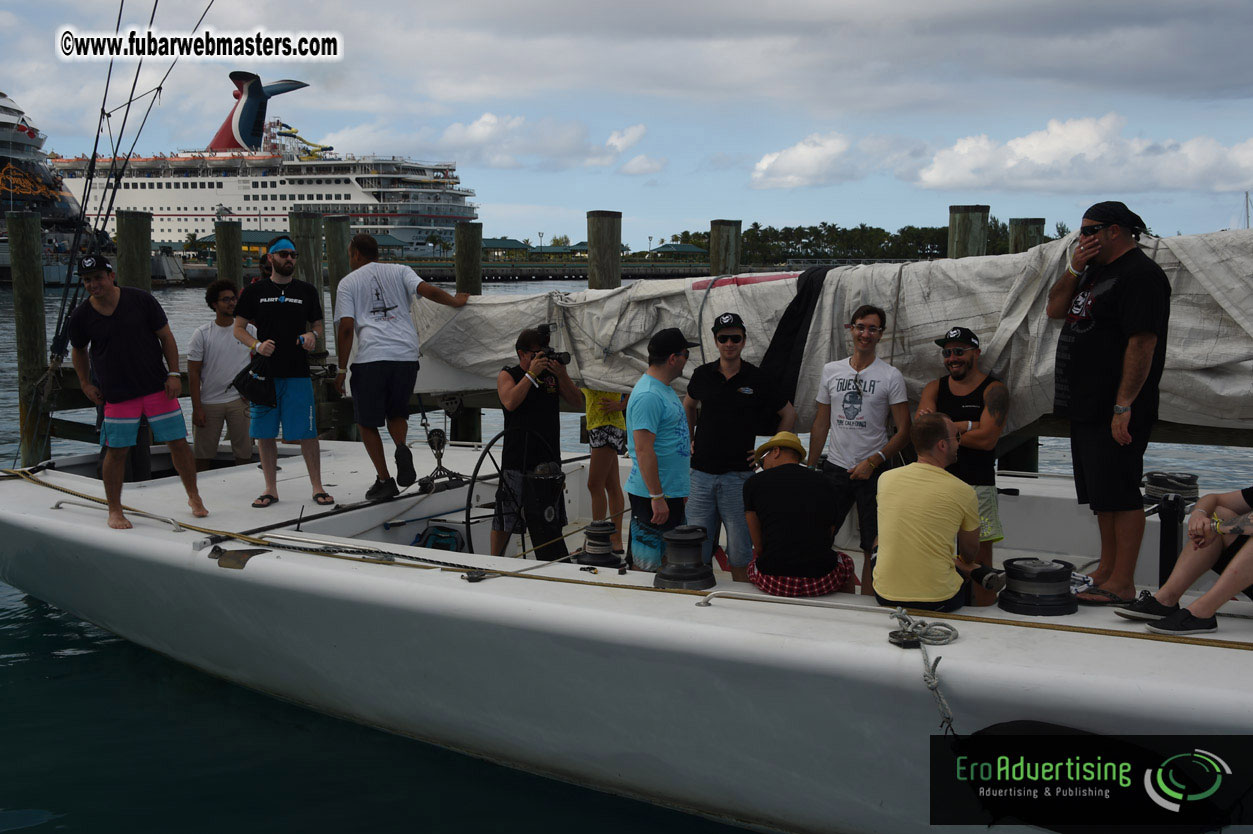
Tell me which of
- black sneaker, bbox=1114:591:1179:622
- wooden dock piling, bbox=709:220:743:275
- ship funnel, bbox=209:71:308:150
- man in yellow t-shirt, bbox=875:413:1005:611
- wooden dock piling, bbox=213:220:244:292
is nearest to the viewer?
black sneaker, bbox=1114:591:1179:622

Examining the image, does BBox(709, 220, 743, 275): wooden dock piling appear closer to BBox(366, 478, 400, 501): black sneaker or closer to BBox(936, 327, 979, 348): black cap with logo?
BBox(366, 478, 400, 501): black sneaker

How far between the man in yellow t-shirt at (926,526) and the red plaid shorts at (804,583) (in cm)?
28

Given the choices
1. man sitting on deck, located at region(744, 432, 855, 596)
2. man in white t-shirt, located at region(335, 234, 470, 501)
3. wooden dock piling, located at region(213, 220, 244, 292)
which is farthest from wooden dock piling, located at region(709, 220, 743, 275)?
wooden dock piling, located at region(213, 220, 244, 292)

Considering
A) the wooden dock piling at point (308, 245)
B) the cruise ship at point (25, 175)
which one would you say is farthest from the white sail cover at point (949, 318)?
the cruise ship at point (25, 175)

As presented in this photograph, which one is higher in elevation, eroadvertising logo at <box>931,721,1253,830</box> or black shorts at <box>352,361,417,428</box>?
black shorts at <box>352,361,417,428</box>

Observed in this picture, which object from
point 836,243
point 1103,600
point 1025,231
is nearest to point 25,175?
point 836,243

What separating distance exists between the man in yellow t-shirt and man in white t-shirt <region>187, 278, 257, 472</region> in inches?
191

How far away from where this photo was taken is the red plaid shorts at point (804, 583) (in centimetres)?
384

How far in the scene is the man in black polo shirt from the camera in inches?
176

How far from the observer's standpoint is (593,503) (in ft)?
18.8

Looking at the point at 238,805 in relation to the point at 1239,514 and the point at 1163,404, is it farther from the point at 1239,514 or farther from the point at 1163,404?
the point at 1163,404

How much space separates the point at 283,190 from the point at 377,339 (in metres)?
75.6

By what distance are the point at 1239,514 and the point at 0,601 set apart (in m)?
7.54

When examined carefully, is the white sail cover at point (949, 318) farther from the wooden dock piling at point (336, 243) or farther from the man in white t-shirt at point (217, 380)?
the wooden dock piling at point (336, 243)
